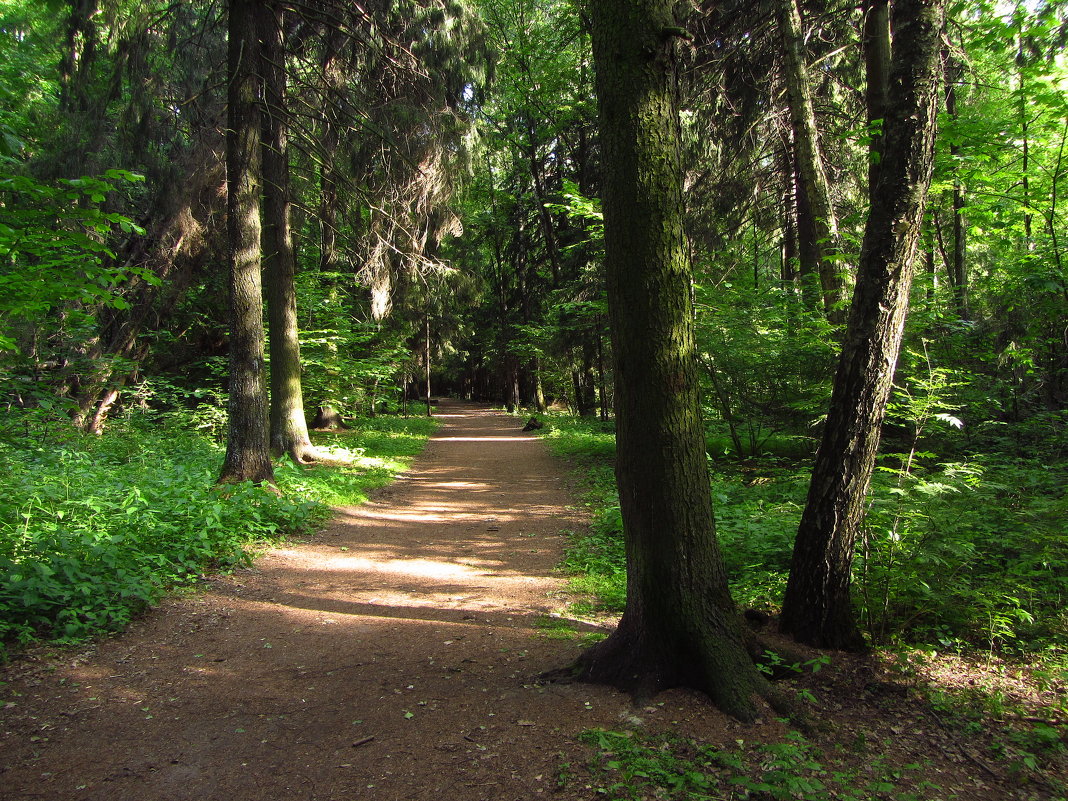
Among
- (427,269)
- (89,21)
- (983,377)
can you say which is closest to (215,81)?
(89,21)

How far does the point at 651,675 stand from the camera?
3281 mm

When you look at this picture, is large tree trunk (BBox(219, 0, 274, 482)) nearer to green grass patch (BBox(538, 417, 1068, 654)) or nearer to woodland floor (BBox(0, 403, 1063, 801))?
woodland floor (BBox(0, 403, 1063, 801))

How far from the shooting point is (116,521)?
17.9ft

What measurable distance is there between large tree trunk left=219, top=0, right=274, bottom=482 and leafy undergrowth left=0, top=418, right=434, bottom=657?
0.58 meters

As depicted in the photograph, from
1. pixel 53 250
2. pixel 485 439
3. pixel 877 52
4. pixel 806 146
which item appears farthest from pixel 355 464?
pixel 877 52

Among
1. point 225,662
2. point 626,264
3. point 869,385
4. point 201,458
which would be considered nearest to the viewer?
point 626,264

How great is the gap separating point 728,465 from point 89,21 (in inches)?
430

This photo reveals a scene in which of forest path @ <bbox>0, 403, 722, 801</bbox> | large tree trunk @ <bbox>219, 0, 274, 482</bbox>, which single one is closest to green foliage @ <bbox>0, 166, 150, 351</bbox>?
forest path @ <bbox>0, 403, 722, 801</bbox>

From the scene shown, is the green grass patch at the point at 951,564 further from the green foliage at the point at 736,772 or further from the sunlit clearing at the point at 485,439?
the sunlit clearing at the point at 485,439

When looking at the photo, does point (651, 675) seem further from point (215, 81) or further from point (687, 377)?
point (215, 81)

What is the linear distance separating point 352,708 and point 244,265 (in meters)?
6.47

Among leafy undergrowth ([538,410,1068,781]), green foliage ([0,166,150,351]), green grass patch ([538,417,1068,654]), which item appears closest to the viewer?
leafy undergrowth ([538,410,1068,781])

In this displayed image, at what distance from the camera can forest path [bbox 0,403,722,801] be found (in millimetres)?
2730

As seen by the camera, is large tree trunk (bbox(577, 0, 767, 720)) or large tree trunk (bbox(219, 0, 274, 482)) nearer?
large tree trunk (bbox(577, 0, 767, 720))
